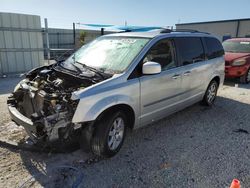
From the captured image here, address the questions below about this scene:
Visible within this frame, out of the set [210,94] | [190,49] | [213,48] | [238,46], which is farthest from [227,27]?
[190,49]

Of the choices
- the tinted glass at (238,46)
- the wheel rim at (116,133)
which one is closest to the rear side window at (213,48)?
the wheel rim at (116,133)

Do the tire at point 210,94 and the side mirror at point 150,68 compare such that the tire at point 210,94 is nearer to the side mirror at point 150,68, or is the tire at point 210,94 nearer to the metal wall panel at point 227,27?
the side mirror at point 150,68

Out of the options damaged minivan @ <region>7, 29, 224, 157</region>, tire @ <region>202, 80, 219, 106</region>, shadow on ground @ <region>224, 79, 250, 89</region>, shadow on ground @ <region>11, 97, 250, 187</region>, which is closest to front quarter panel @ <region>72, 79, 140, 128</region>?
damaged minivan @ <region>7, 29, 224, 157</region>

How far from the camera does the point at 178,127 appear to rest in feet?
15.2

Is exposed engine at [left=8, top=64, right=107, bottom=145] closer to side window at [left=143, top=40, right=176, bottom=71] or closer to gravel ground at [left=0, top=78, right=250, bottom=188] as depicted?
gravel ground at [left=0, top=78, right=250, bottom=188]

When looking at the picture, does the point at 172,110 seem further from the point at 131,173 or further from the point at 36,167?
the point at 36,167

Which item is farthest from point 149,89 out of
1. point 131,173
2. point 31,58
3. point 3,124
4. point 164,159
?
point 31,58

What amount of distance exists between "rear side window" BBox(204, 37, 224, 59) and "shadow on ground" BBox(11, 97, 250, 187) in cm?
177

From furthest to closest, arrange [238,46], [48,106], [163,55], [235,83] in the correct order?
1. [238,46]
2. [235,83]
3. [163,55]
4. [48,106]

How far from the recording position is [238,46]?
9.66m

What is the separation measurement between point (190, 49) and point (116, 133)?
2.44 metres

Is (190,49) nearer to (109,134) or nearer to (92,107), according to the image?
(109,134)

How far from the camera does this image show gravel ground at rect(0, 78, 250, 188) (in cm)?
295

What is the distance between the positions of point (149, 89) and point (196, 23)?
25778 mm
